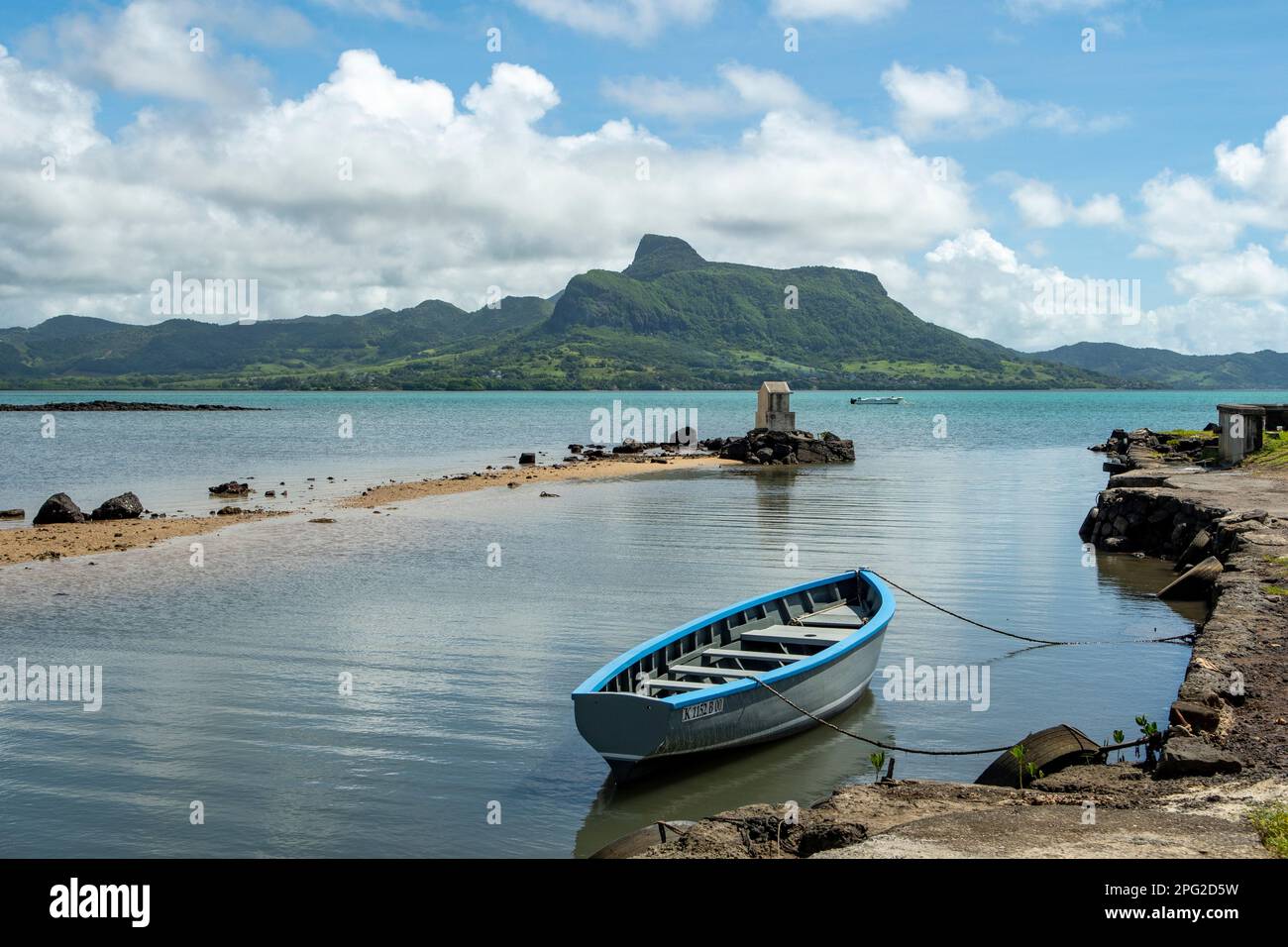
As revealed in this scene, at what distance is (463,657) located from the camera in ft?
60.1

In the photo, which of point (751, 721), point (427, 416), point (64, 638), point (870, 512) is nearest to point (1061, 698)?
point (751, 721)

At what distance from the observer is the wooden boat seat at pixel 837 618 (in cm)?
1805

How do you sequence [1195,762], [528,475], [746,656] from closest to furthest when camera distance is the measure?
[1195,762] < [746,656] < [528,475]

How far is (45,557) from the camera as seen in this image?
93.2 feet

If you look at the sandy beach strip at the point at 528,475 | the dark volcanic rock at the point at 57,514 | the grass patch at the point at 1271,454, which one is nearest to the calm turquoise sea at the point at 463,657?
the sandy beach strip at the point at 528,475

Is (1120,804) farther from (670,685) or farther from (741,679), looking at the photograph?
(670,685)

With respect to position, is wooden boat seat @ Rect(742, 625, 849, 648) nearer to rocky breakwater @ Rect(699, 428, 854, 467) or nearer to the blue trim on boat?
the blue trim on boat

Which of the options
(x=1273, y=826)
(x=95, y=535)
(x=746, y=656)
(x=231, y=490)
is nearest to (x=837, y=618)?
(x=746, y=656)

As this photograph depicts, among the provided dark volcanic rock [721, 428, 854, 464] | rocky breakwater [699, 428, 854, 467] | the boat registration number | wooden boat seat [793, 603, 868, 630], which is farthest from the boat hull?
dark volcanic rock [721, 428, 854, 464]

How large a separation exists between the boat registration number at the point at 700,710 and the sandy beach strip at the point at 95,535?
22903mm

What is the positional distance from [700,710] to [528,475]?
44561 mm

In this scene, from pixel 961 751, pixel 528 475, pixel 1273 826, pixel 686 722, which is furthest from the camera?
pixel 528 475

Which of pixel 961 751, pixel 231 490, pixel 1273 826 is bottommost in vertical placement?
pixel 961 751
